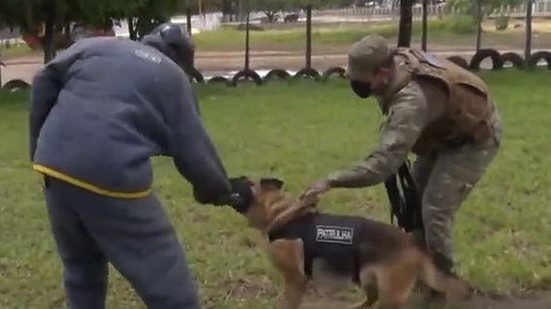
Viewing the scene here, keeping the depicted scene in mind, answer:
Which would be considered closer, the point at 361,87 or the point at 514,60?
the point at 361,87

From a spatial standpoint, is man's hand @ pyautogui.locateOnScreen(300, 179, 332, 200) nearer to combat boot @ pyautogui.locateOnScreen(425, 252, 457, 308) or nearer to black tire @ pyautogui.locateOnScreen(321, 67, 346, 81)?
combat boot @ pyautogui.locateOnScreen(425, 252, 457, 308)

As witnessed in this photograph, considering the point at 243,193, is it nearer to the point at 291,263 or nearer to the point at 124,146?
the point at 291,263

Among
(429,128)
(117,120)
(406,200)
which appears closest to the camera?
(117,120)

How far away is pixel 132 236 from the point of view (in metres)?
4.40

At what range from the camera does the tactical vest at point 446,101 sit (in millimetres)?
5496

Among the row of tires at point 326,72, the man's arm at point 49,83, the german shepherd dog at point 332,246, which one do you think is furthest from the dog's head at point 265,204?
the row of tires at point 326,72

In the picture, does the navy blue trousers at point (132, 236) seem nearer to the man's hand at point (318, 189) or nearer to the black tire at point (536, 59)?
the man's hand at point (318, 189)

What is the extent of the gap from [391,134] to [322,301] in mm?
1510

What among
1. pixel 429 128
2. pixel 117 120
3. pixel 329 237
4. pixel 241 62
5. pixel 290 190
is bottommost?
pixel 241 62

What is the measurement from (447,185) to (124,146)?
2171 millimetres

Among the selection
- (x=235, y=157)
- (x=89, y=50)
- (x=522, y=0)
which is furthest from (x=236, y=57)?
(x=89, y=50)

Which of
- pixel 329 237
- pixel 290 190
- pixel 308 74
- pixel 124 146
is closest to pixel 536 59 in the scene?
pixel 308 74

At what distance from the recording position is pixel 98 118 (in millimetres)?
4270

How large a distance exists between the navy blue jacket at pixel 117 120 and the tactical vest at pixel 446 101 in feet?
4.60
